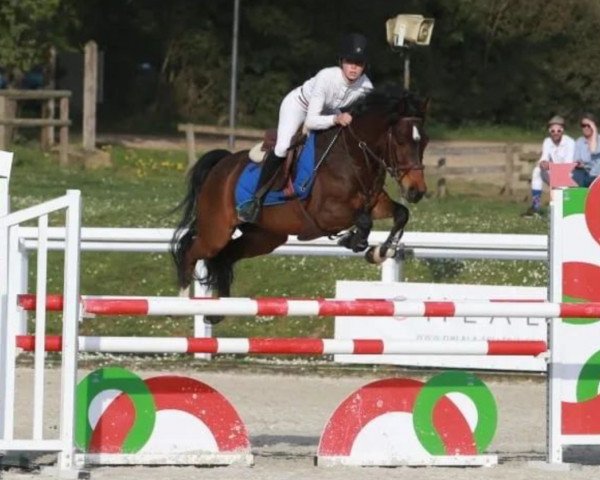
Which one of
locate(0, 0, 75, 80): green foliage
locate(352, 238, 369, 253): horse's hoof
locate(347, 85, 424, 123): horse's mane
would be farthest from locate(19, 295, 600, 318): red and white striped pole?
locate(0, 0, 75, 80): green foliage

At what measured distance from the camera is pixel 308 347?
728 cm

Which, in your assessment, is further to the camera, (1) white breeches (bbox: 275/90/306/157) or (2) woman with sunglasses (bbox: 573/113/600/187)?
(2) woman with sunglasses (bbox: 573/113/600/187)

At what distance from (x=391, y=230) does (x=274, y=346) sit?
5.95 ft

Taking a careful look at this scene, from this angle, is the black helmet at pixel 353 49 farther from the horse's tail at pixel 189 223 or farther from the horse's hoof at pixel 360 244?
the horse's tail at pixel 189 223

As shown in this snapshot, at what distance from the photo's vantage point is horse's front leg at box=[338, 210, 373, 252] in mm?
8750

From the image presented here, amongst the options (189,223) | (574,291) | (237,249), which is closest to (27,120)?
(189,223)

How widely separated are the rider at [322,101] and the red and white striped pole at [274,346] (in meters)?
1.88

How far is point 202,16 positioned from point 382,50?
4339 millimetres

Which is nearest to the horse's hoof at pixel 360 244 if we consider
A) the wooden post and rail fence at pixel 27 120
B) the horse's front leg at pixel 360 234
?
the horse's front leg at pixel 360 234

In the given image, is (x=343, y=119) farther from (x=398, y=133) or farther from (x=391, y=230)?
(x=391, y=230)

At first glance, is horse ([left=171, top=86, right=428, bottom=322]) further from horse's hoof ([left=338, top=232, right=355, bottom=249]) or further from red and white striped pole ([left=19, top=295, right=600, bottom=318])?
red and white striped pole ([left=19, top=295, right=600, bottom=318])

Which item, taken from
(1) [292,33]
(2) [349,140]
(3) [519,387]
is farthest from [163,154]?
(2) [349,140]

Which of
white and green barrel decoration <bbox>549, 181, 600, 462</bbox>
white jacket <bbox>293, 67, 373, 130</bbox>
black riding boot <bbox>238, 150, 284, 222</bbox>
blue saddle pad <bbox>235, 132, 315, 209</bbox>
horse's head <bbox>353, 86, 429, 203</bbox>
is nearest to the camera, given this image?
white and green barrel decoration <bbox>549, 181, 600, 462</bbox>

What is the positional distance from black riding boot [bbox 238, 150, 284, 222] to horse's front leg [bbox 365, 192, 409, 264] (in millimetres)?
652
